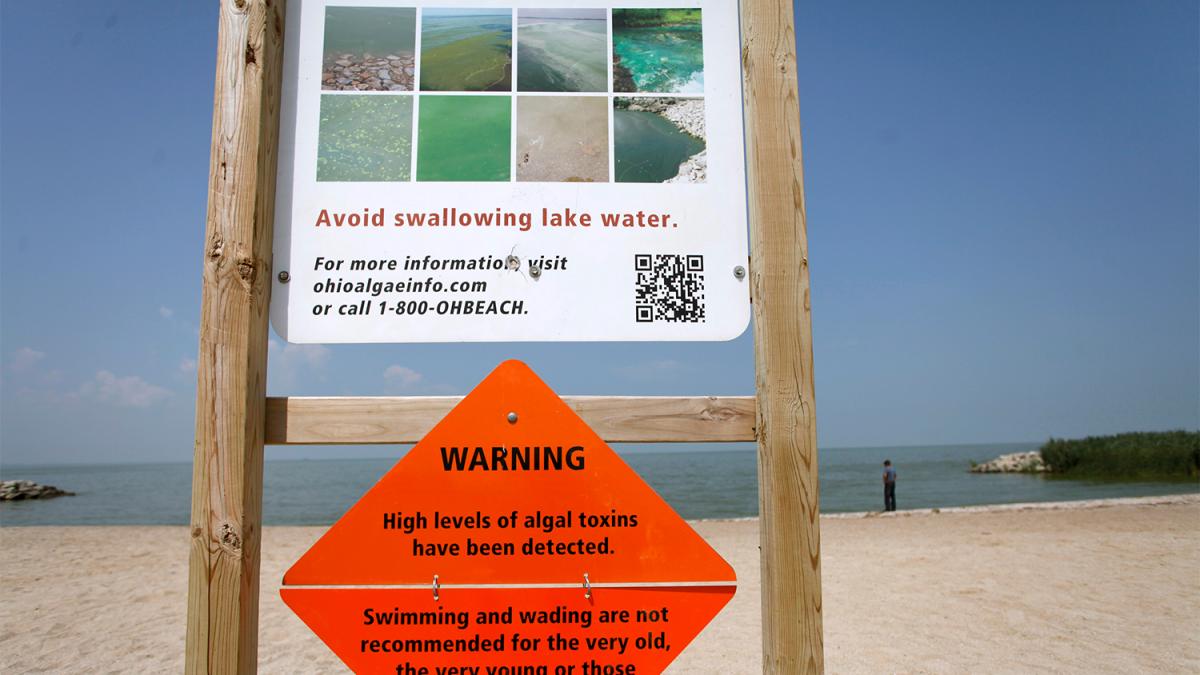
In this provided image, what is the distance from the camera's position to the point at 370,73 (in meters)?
2.18

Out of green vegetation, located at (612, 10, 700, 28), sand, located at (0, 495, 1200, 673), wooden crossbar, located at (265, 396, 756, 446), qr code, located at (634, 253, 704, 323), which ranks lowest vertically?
sand, located at (0, 495, 1200, 673)

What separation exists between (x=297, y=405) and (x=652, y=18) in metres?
1.63

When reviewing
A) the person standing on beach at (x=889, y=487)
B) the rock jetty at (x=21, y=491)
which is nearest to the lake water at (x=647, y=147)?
the person standing on beach at (x=889, y=487)

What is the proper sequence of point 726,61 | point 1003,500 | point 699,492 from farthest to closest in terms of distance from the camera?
point 699,492
point 1003,500
point 726,61

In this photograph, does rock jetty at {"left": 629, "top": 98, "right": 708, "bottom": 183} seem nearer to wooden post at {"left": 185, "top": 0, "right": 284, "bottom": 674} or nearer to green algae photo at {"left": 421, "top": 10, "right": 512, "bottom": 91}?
green algae photo at {"left": 421, "top": 10, "right": 512, "bottom": 91}

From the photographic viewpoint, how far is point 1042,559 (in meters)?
9.85

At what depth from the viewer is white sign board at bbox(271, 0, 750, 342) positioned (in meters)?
2.10

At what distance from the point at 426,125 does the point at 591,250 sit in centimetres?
64

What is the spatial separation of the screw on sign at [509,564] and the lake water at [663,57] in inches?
42.5

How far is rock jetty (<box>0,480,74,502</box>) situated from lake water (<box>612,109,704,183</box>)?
4265cm

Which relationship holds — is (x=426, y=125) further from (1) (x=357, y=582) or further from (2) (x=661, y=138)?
(1) (x=357, y=582)

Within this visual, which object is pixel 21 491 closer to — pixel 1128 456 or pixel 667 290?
pixel 667 290

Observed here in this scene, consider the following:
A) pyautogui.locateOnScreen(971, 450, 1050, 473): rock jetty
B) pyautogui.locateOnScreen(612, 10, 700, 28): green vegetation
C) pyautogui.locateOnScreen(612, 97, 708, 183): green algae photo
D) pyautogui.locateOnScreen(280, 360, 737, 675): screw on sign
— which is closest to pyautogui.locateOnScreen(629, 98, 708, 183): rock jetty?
pyautogui.locateOnScreen(612, 97, 708, 183): green algae photo

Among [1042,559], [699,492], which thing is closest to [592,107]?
[1042,559]
